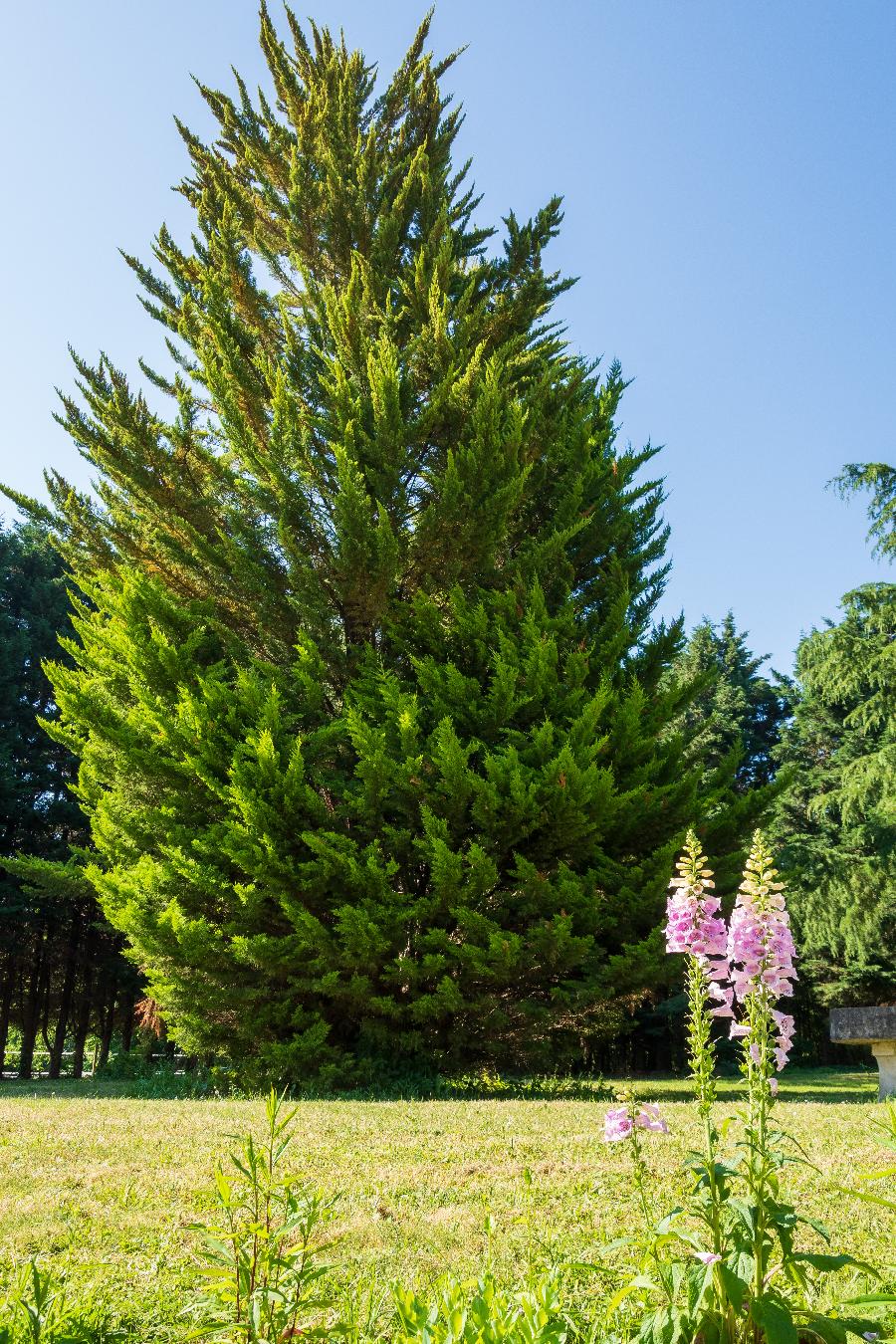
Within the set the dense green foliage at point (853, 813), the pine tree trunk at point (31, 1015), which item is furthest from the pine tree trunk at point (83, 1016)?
the dense green foliage at point (853, 813)

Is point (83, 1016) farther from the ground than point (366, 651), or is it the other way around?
point (366, 651)

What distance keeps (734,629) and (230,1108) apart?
30600 millimetres

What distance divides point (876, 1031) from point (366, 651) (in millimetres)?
6387

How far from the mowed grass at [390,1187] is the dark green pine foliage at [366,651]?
220 centimetres

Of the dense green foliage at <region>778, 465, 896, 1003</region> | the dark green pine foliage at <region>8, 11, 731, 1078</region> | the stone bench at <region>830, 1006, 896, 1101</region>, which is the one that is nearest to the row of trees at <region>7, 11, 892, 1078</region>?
the dark green pine foliage at <region>8, 11, 731, 1078</region>

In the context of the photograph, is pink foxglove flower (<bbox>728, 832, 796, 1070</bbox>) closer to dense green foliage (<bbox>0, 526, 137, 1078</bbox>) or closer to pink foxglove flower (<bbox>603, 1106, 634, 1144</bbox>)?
pink foxglove flower (<bbox>603, 1106, 634, 1144</bbox>)

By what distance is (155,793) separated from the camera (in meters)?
9.95

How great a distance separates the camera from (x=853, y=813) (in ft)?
53.8

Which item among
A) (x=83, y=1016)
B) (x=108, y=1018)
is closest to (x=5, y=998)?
(x=83, y=1016)

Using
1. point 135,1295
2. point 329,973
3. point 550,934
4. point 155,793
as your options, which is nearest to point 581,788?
point 550,934

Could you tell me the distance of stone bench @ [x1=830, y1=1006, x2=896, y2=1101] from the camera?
7094 mm

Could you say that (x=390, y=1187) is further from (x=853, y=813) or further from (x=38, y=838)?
(x=38, y=838)

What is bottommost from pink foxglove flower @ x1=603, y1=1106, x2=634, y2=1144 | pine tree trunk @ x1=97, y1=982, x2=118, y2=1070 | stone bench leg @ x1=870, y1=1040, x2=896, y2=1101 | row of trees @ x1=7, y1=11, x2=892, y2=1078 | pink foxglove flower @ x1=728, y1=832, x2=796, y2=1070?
pine tree trunk @ x1=97, y1=982, x2=118, y2=1070

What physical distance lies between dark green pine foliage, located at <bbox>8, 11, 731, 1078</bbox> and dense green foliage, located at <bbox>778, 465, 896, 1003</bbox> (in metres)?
3.12
